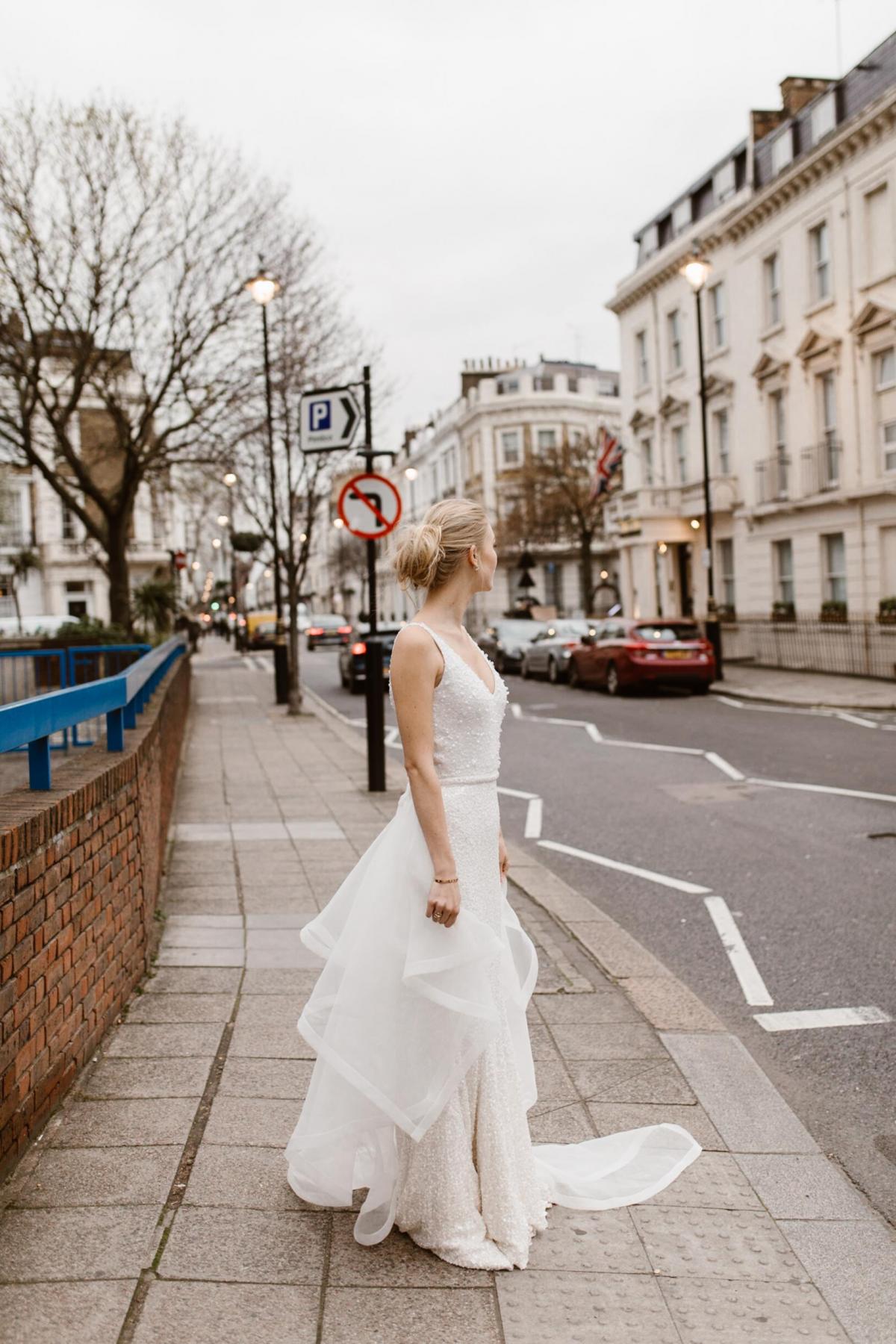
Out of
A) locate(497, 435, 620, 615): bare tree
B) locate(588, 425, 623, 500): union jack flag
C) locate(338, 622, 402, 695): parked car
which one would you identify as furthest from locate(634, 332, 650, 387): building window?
locate(338, 622, 402, 695): parked car

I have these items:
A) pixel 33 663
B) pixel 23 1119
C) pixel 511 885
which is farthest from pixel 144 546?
pixel 23 1119

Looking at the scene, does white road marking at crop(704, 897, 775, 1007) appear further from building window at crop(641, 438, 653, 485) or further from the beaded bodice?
building window at crop(641, 438, 653, 485)

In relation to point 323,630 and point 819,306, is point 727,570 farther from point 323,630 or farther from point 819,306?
point 323,630

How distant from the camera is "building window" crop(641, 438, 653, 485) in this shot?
38.6 metres

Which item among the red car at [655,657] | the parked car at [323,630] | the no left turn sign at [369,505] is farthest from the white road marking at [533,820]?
the parked car at [323,630]

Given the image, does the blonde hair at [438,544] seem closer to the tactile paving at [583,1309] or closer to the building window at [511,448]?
the tactile paving at [583,1309]

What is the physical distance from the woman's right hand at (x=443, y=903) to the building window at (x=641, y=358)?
122 feet

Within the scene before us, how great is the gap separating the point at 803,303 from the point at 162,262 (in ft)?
47.6

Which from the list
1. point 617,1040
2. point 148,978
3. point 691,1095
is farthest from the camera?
point 148,978

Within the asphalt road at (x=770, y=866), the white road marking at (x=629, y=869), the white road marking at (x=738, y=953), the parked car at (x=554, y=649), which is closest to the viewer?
the asphalt road at (x=770, y=866)

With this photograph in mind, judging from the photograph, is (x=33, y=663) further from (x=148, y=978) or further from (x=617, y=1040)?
(x=617, y=1040)

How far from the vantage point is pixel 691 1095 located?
4.20 metres

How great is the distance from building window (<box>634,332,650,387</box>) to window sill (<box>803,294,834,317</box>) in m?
10.6

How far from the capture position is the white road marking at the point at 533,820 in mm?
9672
